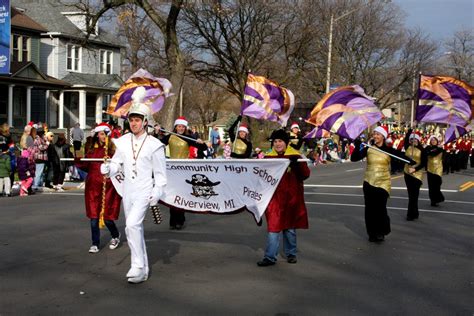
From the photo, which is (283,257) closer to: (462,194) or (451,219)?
(451,219)

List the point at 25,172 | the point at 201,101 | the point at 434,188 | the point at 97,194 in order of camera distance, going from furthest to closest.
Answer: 1. the point at 201,101
2. the point at 25,172
3. the point at 434,188
4. the point at 97,194

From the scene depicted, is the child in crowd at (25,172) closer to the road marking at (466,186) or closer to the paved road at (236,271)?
the paved road at (236,271)

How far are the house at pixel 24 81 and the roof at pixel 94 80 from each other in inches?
65.7

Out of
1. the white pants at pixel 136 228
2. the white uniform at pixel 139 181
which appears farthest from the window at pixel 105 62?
the white pants at pixel 136 228

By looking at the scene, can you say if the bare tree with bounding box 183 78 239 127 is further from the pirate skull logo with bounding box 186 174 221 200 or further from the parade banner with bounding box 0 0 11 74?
the pirate skull logo with bounding box 186 174 221 200

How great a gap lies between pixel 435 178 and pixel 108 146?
9.38m

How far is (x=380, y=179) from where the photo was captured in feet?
35.6

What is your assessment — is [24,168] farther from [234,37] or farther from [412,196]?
[234,37]

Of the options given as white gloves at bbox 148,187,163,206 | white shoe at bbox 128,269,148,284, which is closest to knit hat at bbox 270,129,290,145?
white gloves at bbox 148,187,163,206

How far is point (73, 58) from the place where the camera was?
47781 mm

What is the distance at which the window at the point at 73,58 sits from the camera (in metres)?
47.3

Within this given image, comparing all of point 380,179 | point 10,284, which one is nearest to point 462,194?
point 380,179

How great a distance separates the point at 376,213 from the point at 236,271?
10.7ft

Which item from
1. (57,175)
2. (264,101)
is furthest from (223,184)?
(57,175)
